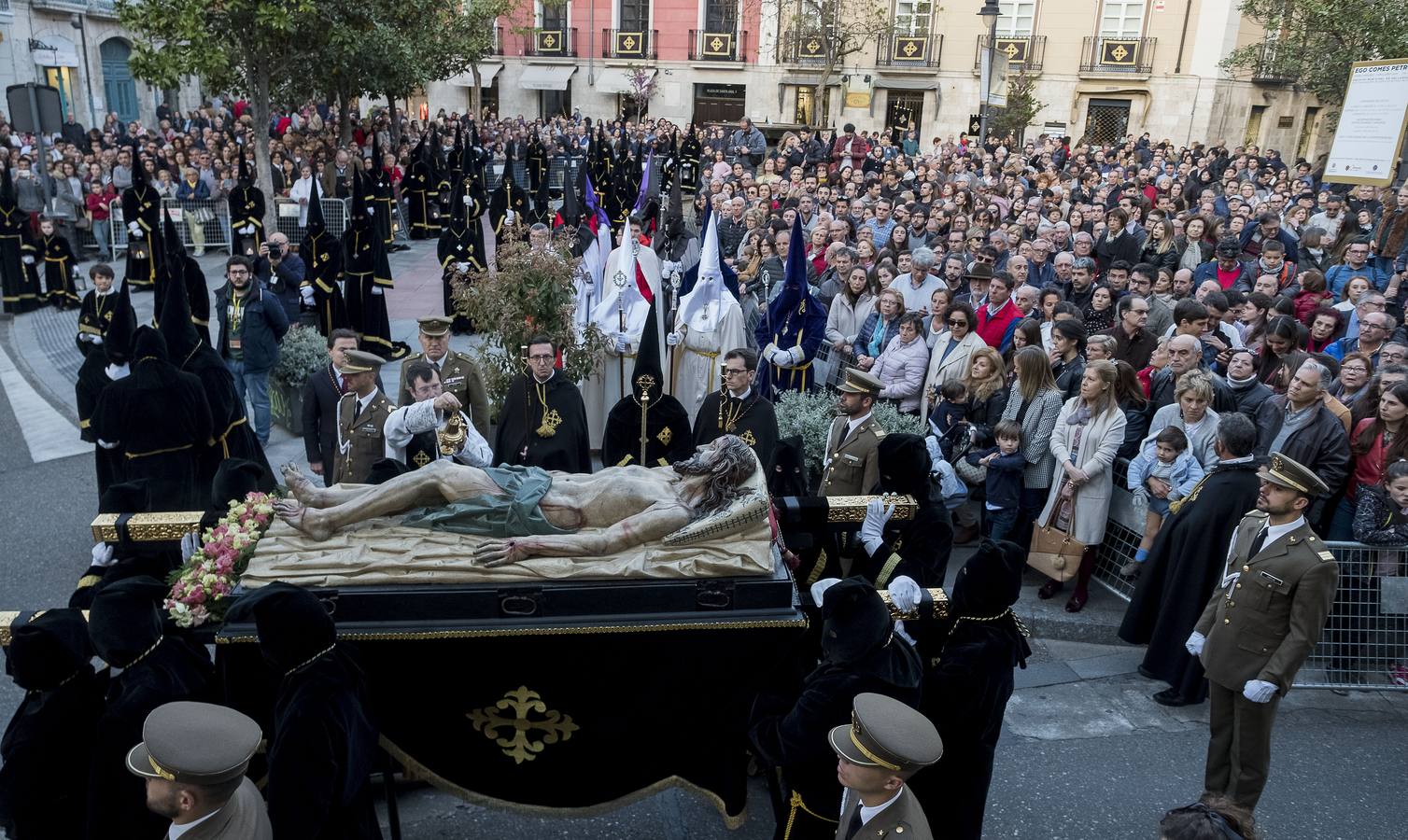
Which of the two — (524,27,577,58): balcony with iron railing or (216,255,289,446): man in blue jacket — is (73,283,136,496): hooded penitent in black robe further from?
(524,27,577,58): balcony with iron railing

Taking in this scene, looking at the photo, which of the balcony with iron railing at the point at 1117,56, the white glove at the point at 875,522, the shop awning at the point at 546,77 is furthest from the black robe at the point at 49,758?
the shop awning at the point at 546,77

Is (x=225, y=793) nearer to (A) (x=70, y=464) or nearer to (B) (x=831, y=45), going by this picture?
(A) (x=70, y=464)

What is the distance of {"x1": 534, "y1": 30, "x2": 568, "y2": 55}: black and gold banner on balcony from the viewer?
43.0 m

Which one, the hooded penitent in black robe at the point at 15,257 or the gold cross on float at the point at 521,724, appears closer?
the gold cross on float at the point at 521,724

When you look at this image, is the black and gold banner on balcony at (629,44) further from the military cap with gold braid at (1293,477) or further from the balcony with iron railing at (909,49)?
the military cap with gold braid at (1293,477)

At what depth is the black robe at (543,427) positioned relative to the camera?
683cm

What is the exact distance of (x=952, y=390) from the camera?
7.53 m

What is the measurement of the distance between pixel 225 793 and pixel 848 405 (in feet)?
13.1

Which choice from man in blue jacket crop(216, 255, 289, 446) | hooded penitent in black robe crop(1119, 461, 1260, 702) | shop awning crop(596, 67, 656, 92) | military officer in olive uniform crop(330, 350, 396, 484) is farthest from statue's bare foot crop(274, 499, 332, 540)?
shop awning crop(596, 67, 656, 92)

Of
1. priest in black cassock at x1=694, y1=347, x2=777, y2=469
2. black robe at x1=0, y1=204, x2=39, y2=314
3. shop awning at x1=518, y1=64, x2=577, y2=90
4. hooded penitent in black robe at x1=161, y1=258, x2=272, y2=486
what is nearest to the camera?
priest in black cassock at x1=694, y1=347, x2=777, y2=469

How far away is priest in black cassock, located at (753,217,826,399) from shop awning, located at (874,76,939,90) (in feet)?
104

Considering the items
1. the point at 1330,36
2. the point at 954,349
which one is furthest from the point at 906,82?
the point at 954,349

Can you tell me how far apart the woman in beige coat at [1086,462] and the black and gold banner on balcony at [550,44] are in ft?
132

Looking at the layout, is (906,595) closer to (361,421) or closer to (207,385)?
(361,421)
